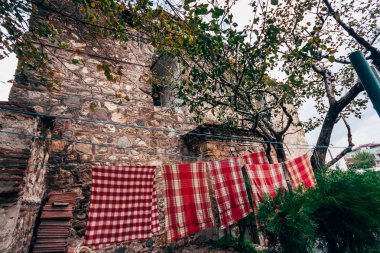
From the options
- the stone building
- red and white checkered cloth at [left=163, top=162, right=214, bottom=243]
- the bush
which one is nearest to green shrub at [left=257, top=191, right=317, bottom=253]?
the bush

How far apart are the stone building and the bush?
1.37 metres

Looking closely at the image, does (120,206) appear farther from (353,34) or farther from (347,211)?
(353,34)

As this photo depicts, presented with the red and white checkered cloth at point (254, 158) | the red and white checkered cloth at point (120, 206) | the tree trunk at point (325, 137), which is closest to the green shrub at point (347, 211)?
the red and white checkered cloth at point (254, 158)

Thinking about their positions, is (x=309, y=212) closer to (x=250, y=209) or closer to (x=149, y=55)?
(x=250, y=209)

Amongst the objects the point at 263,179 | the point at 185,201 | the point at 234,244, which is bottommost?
the point at 234,244

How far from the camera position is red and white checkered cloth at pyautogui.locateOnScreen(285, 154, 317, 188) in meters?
3.91

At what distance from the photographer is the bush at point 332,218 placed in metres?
1.49

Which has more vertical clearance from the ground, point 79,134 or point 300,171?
point 79,134

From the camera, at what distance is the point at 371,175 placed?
1782 millimetres

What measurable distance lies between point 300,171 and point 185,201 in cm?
262

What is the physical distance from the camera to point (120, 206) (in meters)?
2.92

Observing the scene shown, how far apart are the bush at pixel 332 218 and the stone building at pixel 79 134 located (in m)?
1.37

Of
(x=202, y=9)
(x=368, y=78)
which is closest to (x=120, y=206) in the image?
(x=202, y=9)

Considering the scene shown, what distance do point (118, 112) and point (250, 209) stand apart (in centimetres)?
322
